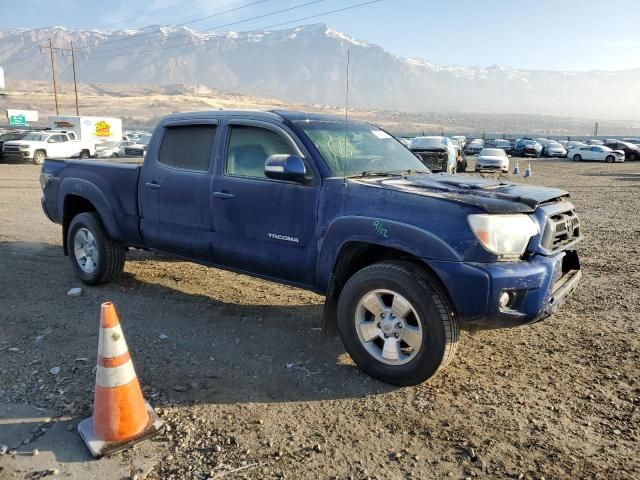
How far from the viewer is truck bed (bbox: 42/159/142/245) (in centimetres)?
527

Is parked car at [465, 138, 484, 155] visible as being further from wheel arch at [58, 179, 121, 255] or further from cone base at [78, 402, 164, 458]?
cone base at [78, 402, 164, 458]

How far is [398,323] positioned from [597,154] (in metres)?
42.7

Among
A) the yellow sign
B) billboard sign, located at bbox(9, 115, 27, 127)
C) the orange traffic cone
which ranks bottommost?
the orange traffic cone

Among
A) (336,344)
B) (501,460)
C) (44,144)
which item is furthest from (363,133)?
(44,144)

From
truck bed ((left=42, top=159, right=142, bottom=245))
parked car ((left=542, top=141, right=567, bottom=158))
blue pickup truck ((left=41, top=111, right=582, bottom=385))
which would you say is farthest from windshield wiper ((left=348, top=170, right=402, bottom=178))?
parked car ((left=542, top=141, right=567, bottom=158))

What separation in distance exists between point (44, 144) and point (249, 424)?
90.7 feet

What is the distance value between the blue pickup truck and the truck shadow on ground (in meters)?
0.41

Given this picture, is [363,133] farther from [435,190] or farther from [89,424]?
[89,424]

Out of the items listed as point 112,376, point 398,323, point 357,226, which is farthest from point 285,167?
point 112,376

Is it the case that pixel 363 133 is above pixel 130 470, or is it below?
above

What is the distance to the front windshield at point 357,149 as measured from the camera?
4137mm

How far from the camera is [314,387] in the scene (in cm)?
363

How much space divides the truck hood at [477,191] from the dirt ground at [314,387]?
1.28 meters

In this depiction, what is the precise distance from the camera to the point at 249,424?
3.16 meters
